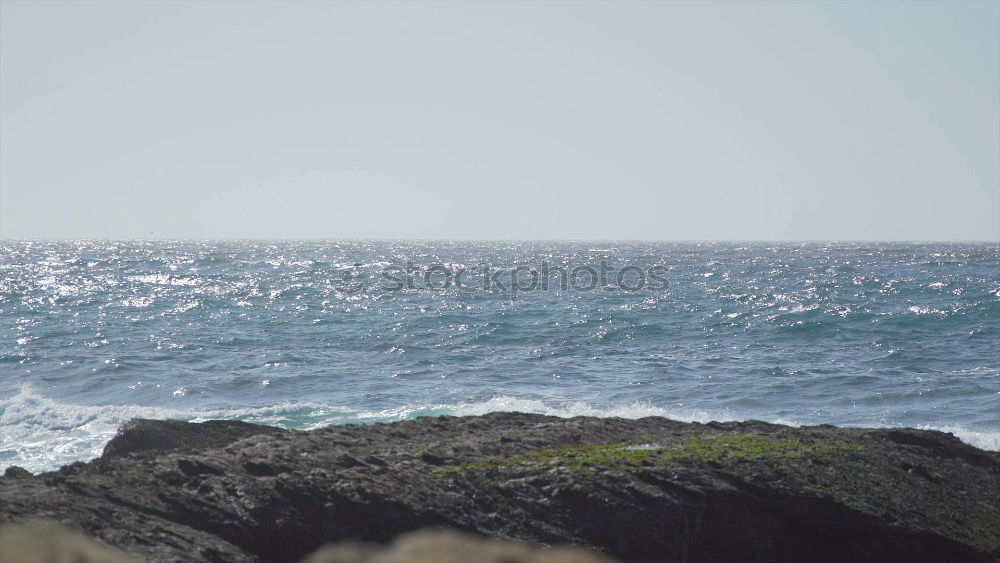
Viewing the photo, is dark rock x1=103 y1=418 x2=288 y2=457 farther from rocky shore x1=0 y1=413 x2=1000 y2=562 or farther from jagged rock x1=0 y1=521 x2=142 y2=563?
jagged rock x1=0 y1=521 x2=142 y2=563

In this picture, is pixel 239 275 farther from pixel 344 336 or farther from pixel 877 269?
pixel 877 269

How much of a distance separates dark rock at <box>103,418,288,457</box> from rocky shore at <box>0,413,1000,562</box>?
0.40 feet

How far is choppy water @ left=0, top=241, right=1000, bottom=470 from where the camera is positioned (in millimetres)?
15727

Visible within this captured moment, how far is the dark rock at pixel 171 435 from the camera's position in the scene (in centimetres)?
784

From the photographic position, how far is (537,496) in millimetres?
5934

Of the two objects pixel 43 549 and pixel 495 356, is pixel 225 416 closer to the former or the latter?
pixel 495 356

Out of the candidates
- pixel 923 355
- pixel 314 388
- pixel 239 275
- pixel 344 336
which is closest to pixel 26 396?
pixel 314 388

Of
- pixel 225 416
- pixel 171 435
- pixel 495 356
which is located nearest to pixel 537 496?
pixel 171 435

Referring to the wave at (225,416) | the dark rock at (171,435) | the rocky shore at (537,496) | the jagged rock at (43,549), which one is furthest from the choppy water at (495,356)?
the jagged rock at (43,549)

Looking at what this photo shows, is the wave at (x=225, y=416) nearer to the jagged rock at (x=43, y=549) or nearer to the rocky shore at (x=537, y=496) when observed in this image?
the rocky shore at (x=537, y=496)

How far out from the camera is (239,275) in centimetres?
5272

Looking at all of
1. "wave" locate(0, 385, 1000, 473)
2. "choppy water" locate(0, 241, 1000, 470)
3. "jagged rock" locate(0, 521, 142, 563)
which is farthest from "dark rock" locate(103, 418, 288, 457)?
"wave" locate(0, 385, 1000, 473)

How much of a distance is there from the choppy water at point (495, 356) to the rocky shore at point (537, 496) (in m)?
7.42

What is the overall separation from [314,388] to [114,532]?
42.9 feet
